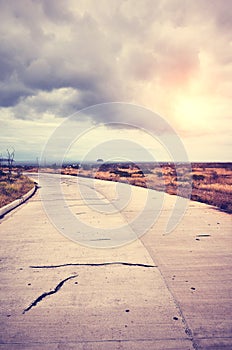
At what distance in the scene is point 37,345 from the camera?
243cm

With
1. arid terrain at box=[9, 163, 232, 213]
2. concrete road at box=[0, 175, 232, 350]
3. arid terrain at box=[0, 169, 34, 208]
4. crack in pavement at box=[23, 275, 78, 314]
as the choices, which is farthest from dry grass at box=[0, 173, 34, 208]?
arid terrain at box=[9, 163, 232, 213]

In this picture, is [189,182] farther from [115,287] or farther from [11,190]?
[115,287]

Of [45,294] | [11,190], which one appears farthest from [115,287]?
[11,190]

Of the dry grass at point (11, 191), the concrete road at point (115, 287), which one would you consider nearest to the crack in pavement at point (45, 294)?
the concrete road at point (115, 287)

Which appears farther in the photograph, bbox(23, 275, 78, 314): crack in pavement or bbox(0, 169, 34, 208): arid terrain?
bbox(0, 169, 34, 208): arid terrain

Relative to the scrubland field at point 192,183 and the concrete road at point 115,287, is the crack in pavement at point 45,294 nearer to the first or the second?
the concrete road at point 115,287

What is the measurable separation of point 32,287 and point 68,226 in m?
3.52

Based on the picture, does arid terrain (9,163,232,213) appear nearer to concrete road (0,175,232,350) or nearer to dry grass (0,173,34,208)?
concrete road (0,175,232,350)

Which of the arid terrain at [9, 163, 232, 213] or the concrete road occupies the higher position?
the arid terrain at [9, 163, 232, 213]

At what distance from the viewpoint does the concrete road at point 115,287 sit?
255cm

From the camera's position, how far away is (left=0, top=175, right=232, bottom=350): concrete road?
8.37 feet

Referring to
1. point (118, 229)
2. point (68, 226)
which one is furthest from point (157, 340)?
point (68, 226)

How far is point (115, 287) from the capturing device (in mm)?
3588

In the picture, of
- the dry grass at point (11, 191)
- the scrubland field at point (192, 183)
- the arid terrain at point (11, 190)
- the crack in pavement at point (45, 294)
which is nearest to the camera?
the crack in pavement at point (45, 294)
